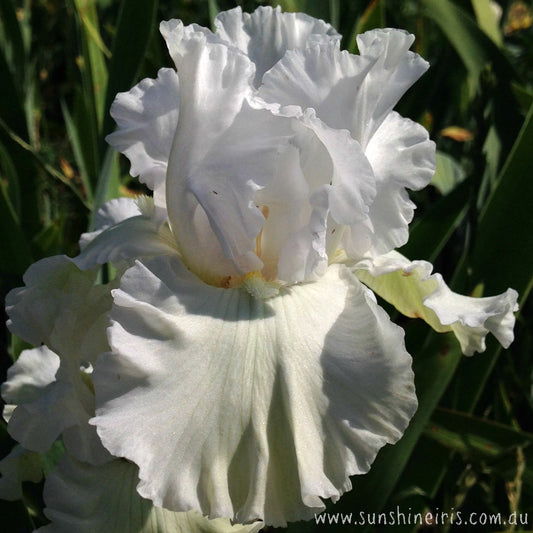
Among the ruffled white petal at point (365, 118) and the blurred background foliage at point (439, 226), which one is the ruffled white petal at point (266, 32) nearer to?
the ruffled white petal at point (365, 118)

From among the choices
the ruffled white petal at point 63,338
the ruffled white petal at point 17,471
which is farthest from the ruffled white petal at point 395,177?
the ruffled white petal at point 17,471

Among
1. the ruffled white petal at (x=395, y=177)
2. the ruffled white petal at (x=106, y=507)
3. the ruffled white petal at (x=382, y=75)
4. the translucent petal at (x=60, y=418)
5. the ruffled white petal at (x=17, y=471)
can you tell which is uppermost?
the ruffled white petal at (x=382, y=75)

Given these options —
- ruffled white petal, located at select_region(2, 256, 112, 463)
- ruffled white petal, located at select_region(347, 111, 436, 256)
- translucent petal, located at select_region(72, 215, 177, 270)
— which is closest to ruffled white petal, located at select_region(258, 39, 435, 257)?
ruffled white petal, located at select_region(347, 111, 436, 256)

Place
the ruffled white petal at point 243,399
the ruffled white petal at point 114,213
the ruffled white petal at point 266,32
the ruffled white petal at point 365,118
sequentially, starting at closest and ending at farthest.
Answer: the ruffled white petal at point 243,399 → the ruffled white petal at point 365,118 → the ruffled white petal at point 266,32 → the ruffled white petal at point 114,213

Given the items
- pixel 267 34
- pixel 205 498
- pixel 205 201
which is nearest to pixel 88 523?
pixel 205 498

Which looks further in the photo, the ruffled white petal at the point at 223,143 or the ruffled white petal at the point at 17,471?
the ruffled white petal at the point at 17,471

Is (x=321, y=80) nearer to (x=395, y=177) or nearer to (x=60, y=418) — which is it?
(x=395, y=177)
